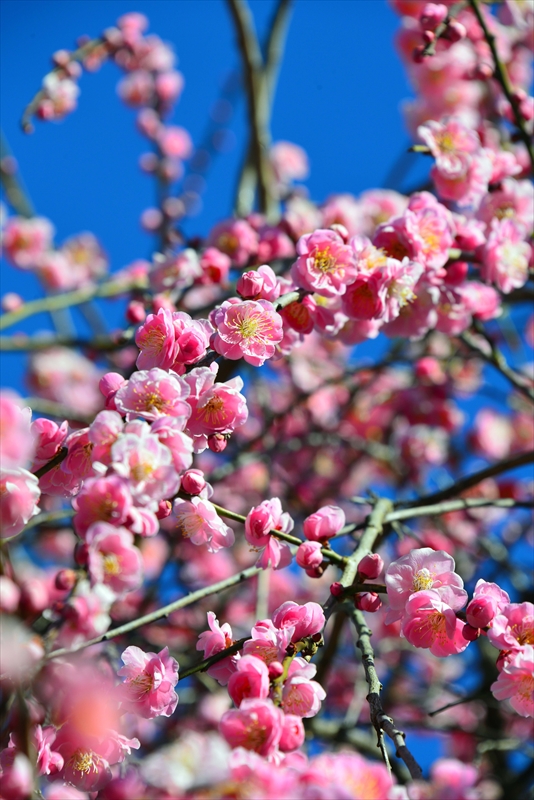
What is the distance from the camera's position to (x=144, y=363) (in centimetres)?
133

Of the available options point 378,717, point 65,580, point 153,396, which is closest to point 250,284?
point 153,396

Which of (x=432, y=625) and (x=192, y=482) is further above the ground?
(x=192, y=482)

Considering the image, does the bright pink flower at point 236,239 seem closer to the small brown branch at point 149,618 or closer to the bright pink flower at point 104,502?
the small brown branch at point 149,618

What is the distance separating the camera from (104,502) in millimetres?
1023

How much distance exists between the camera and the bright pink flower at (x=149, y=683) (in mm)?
1265

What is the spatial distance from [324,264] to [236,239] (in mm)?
945

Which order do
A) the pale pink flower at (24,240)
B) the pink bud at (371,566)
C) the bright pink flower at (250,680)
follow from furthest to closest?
the pale pink flower at (24,240) → the pink bud at (371,566) → the bright pink flower at (250,680)

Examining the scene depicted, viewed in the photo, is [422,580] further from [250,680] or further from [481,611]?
[250,680]

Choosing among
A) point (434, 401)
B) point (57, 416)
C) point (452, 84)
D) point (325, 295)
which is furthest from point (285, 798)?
point (452, 84)

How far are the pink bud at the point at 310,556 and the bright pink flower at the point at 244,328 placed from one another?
34cm

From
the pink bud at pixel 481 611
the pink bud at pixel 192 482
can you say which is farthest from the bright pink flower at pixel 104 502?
the pink bud at pixel 481 611

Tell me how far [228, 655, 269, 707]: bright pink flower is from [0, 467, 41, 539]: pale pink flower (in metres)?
0.40

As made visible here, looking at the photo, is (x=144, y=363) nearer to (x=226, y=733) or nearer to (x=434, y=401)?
(x=226, y=733)

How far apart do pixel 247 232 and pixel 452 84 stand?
2.37 meters
